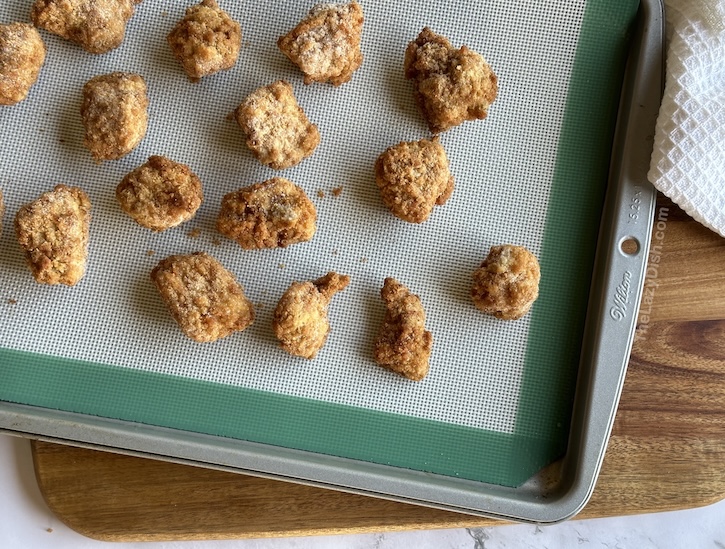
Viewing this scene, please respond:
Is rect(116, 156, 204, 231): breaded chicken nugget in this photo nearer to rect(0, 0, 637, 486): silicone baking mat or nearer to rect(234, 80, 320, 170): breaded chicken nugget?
rect(0, 0, 637, 486): silicone baking mat

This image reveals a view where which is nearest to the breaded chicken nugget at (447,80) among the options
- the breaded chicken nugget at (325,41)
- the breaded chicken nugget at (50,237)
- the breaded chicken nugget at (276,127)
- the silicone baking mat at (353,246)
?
the silicone baking mat at (353,246)

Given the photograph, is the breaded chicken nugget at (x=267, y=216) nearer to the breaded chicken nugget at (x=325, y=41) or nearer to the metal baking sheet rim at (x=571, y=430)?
the breaded chicken nugget at (x=325, y=41)

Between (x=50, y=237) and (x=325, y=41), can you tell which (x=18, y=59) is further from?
(x=325, y=41)

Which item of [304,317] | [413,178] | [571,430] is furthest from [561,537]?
[413,178]

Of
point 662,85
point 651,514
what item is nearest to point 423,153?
point 662,85

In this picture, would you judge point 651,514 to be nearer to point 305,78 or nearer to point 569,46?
point 569,46

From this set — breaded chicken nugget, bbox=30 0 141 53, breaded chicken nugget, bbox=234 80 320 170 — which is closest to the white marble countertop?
breaded chicken nugget, bbox=234 80 320 170

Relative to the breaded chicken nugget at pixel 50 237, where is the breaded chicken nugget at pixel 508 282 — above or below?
below

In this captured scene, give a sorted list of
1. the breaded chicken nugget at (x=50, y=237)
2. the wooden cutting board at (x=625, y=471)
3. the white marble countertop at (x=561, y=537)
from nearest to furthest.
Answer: the breaded chicken nugget at (x=50, y=237) → the wooden cutting board at (x=625, y=471) → the white marble countertop at (x=561, y=537)
